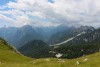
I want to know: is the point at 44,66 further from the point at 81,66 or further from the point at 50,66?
the point at 81,66

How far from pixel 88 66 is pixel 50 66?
18.9 feet

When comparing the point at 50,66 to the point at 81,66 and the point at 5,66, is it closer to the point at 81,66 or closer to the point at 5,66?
the point at 81,66

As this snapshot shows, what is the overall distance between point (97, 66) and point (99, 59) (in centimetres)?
425

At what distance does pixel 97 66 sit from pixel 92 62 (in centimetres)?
274

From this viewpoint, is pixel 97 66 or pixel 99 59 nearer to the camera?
pixel 97 66

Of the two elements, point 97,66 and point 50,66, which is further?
point 50,66

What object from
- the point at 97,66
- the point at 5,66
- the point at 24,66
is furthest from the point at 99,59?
the point at 5,66

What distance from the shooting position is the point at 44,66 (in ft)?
121

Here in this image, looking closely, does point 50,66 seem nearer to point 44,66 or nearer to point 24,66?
point 44,66

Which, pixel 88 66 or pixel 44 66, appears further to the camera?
pixel 44 66

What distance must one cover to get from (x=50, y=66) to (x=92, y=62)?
6.42m

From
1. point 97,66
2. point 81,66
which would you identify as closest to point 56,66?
point 81,66

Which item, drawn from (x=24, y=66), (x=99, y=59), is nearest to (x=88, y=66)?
(x=99, y=59)

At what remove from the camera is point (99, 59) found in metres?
38.2
